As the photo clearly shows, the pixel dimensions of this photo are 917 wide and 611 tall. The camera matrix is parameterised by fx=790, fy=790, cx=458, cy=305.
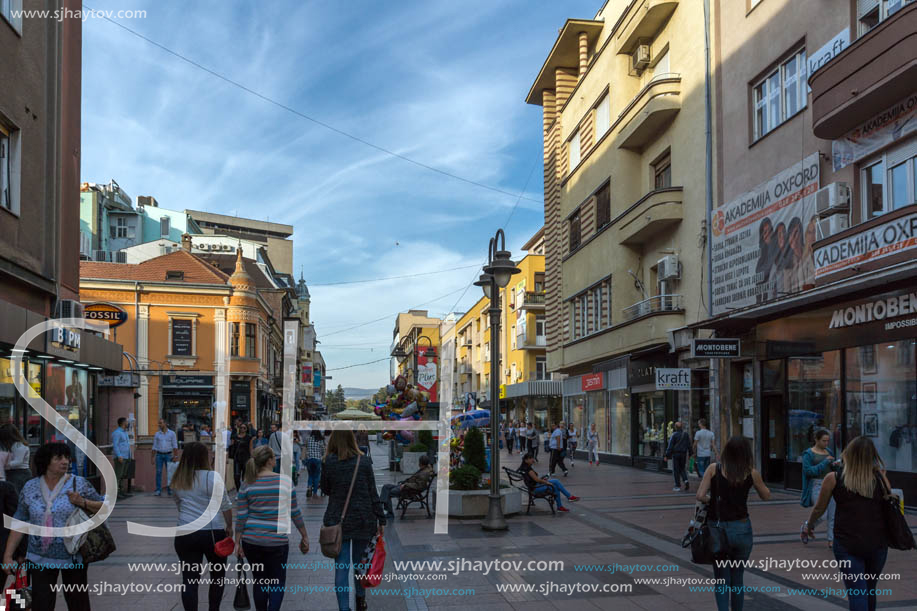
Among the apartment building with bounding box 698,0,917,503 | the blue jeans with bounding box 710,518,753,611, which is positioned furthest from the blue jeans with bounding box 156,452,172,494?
the blue jeans with bounding box 710,518,753,611

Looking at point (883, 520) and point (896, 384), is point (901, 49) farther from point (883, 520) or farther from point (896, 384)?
point (883, 520)

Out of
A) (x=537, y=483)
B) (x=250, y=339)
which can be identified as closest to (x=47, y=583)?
(x=537, y=483)

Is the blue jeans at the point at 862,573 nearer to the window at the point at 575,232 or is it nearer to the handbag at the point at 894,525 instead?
the handbag at the point at 894,525

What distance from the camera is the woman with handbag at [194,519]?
6285 millimetres

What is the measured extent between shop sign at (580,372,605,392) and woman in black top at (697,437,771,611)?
76.1ft

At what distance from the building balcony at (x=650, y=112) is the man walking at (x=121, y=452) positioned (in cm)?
1663

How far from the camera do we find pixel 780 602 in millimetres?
7566

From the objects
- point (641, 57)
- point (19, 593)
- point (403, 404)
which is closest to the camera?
point (19, 593)

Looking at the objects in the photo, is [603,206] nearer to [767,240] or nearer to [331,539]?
Result: [767,240]

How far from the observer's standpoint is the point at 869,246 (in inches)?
536

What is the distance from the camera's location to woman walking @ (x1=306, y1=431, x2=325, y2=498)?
17.7 metres

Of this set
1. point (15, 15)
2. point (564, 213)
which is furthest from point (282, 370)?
point (15, 15)

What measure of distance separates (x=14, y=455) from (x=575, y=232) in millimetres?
26277

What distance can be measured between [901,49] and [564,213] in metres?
21.6
